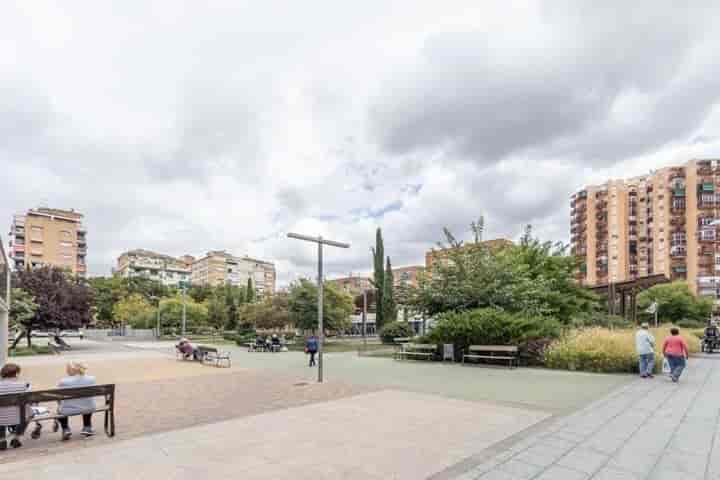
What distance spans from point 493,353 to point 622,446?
34.4ft

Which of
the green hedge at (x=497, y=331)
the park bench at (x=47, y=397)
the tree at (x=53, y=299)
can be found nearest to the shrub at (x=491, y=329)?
the green hedge at (x=497, y=331)

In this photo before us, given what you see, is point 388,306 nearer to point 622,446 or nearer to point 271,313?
point 271,313

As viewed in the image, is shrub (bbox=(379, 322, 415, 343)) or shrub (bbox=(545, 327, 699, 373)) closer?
shrub (bbox=(545, 327, 699, 373))

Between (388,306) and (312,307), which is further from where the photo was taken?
(388,306)

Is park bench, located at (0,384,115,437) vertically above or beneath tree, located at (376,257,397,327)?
above

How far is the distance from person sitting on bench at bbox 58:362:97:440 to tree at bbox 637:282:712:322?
50.0 meters

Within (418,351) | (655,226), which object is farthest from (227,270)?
(418,351)

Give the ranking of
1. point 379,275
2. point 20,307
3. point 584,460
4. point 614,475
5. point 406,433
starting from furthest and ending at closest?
point 379,275, point 20,307, point 406,433, point 584,460, point 614,475

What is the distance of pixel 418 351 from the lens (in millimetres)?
18641

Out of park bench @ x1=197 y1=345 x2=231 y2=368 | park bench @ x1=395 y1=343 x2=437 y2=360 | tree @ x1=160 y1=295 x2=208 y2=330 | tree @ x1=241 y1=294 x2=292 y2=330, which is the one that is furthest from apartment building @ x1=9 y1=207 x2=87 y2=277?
park bench @ x1=395 y1=343 x2=437 y2=360

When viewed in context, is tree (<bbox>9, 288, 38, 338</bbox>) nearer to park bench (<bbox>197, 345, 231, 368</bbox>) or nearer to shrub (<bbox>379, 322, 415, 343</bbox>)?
park bench (<bbox>197, 345, 231, 368</bbox>)

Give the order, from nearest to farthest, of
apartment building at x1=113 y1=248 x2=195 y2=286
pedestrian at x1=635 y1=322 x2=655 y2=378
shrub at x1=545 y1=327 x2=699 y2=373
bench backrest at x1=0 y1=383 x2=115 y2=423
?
bench backrest at x1=0 y1=383 x2=115 y2=423, pedestrian at x1=635 y1=322 x2=655 y2=378, shrub at x1=545 y1=327 x2=699 y2=373, apartment building at x1=113 y1=248 x2=195 y2=286

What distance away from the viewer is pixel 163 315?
164 feet

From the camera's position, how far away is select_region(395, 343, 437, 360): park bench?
59.0ft
